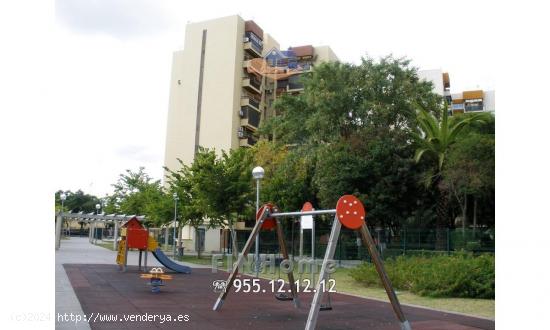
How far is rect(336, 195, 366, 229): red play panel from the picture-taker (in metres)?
7.46

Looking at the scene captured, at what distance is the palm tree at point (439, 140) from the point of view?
82.3ft

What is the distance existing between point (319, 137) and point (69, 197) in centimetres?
6354

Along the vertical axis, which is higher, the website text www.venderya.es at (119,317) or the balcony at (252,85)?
the balcony at (252,85)

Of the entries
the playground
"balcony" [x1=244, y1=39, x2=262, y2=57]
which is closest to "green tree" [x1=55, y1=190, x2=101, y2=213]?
"balcony" [x1=244, y1=39, x2=262, y2=57]

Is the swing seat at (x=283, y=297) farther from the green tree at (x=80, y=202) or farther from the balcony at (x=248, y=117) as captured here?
the green tree at (x=80, y=202)

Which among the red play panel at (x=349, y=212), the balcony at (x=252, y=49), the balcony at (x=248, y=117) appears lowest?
the red play panel at (x=349, y=212)

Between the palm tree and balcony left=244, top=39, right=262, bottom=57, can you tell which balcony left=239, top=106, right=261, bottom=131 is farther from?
the palm tree

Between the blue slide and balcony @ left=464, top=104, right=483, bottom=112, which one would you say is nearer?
the blue slide

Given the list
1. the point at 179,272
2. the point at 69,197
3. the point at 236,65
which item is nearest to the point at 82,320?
the point at 179,272

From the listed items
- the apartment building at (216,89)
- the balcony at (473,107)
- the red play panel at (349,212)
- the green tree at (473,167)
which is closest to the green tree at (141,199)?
the apartment building at (216,89)

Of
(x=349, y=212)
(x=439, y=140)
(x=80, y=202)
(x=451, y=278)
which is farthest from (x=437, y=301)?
(x=80, y=202)

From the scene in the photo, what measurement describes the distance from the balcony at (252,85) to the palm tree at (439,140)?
24665 millimetres

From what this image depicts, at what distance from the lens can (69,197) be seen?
80.1m

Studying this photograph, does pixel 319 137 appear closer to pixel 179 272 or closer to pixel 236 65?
pixel 179 272
